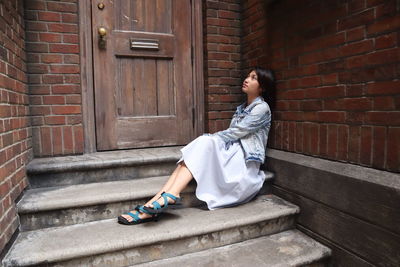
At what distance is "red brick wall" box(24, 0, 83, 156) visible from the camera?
237 centimetres

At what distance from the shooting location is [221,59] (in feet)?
9.77

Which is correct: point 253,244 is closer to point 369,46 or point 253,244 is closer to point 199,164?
point 199,164

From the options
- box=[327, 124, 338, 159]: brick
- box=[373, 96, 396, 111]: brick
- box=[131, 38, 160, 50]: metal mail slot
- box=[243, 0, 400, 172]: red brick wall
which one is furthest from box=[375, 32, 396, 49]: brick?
box=[131, 38, 160, 50]: metal mail slot

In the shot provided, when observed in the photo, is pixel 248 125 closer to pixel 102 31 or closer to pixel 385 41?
pixel 385 41

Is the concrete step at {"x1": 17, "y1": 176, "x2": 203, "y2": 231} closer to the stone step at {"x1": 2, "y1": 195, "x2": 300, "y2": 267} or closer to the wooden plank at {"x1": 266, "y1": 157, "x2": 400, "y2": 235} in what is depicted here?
the stone step at {"x1": 2, "y1": 195, "x2": 300, "y2": 267}

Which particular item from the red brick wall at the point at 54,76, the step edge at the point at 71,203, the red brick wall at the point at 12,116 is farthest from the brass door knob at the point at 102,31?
the step edge at the point at 71,203

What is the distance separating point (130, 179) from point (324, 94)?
5.24 ft

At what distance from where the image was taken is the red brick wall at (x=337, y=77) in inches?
60.4

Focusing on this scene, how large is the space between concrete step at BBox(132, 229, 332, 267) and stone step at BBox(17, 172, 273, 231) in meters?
0.45

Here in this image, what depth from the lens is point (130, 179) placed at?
7.59 ft

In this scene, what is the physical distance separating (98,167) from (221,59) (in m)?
1.64

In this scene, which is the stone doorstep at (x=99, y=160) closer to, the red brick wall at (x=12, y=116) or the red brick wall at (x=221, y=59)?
the red brick wall at (x=12, y=116)

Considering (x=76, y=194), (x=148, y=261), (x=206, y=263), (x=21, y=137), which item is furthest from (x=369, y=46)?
(x=21, y=137)

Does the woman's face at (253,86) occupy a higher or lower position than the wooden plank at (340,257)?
higher
